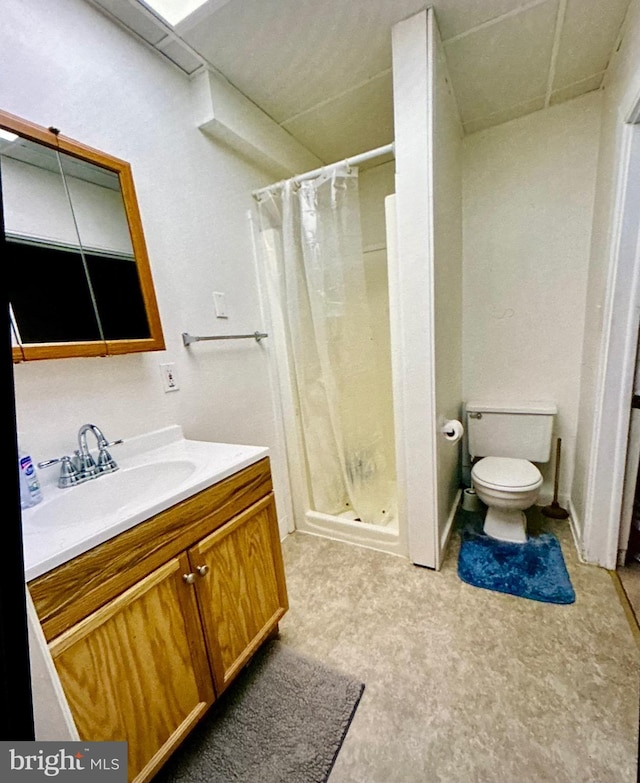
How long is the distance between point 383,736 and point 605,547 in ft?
4.36

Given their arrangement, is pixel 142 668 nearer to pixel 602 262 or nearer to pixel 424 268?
pixel 424 268

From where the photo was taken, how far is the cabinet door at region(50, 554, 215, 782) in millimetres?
716

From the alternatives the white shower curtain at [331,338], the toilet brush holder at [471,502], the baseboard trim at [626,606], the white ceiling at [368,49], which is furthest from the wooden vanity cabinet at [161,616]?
the white ceiling at [368,49]

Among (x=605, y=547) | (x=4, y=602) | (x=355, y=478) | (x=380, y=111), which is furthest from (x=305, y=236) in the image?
(x=605, y=547)

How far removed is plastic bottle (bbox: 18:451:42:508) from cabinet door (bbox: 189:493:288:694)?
47cm

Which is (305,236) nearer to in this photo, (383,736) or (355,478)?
(355,478)

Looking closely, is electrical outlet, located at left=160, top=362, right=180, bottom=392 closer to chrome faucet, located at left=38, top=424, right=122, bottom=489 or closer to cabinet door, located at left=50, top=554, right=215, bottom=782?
chrome faucet, located at left=38, top=424, right=122, bottom=489

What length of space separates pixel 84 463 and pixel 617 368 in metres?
2.11

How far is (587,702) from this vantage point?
1044mm

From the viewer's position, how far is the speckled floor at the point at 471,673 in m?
0.93

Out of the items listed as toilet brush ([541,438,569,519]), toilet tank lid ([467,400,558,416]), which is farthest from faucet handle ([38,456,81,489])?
toilet brush ([541,438,569,519])

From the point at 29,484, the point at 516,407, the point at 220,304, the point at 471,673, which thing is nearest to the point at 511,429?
the point at 516,407

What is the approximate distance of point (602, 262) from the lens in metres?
1.50

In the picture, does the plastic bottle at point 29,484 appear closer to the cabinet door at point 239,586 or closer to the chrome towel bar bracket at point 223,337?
the cabinet door at point 239,586
